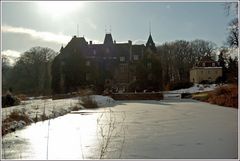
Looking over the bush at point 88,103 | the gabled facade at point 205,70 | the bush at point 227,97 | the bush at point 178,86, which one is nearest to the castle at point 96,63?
the bush at point 178,86

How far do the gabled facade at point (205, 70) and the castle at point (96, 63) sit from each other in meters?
9.20

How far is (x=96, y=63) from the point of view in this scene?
5022 centimetres

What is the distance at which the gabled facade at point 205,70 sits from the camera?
2263 inches

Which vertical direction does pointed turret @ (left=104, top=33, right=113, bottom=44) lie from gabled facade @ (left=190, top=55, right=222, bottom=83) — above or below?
above

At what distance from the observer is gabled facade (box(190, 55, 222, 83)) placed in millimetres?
57469

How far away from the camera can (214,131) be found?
33.8 feet

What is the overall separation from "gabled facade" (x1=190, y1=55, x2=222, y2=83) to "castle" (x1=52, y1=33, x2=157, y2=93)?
362 inches

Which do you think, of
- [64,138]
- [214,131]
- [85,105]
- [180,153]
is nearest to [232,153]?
[180,153]

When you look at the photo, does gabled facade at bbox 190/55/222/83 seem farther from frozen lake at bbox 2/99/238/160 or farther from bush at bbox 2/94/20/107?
frozen lake at bbox 2/99/238/160

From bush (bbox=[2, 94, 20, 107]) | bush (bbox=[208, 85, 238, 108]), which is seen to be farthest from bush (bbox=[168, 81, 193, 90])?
bush (bbox=[2, 94, 20, 107])

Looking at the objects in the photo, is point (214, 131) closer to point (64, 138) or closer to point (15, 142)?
point (64, 138)

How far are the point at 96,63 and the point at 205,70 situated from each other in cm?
1808

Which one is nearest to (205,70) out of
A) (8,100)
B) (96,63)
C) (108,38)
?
(108,38)

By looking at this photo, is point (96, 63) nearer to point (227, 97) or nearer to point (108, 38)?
point (108, 38)
